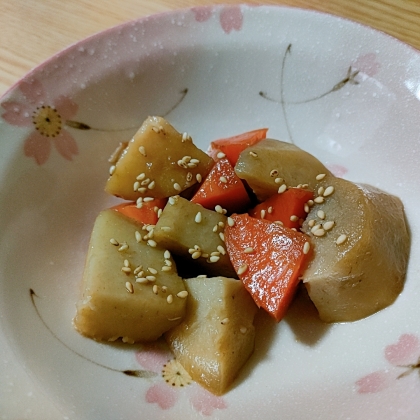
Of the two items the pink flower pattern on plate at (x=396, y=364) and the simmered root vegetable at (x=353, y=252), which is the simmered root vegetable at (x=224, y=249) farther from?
the pink flower pattern on plate at (x=396, y=364)

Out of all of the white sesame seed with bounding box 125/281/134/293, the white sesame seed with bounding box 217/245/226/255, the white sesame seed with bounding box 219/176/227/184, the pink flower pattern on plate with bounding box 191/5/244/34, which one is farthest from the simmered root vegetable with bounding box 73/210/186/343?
the pink flower pattern on plate with bounding box 191/5/244/34

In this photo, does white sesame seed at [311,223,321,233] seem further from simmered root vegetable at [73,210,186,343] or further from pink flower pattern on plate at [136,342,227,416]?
pink flower pattern on plate at [136,342,227,416]

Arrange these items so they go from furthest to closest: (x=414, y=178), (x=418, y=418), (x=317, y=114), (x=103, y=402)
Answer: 1. (x=317, y=114)
2. (x=414, y=178)
3. (x=103, y=402)
4. (x=418, y=418)

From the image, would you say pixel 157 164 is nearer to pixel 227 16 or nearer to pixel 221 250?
pixel 221 250

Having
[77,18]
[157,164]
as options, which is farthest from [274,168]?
[77,18]

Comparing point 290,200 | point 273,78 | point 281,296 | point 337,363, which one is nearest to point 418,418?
point 337,363

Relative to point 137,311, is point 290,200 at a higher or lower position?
higher

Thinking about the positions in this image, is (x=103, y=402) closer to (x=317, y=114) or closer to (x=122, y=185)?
(x=122, y=185)
